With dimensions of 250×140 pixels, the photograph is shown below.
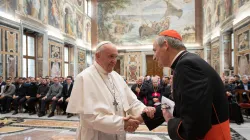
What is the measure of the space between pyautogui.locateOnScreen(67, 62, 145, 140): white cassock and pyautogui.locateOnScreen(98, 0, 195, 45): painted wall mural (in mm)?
21347

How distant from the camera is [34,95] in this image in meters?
10.0

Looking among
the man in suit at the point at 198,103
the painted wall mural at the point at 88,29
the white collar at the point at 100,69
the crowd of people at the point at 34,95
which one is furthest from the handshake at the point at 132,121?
the painted wall mural at the point at 88,29

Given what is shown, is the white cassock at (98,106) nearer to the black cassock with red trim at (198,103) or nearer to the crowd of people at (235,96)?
the black cassock with red trim at (198,103)

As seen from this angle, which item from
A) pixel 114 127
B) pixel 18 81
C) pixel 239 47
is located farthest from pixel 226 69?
pixel 114 127

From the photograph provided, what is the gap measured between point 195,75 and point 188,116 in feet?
0.83

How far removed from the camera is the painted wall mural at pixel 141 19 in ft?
74.9

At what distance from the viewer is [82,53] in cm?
2177

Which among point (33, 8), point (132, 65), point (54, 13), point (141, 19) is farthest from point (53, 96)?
point (141, 19)

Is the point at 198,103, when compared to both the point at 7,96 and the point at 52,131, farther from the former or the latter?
the point at 7,96

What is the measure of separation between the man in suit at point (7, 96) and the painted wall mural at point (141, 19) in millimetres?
15076

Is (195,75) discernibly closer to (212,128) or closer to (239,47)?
(212,128)

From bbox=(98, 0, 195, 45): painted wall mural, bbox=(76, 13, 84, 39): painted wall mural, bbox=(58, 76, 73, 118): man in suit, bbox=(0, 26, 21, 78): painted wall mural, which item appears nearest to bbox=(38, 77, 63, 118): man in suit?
bbox=(58, 76, 73, 118): man in suit

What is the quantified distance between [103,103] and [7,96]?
9020 mm

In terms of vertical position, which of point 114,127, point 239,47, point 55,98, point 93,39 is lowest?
point 55,98
